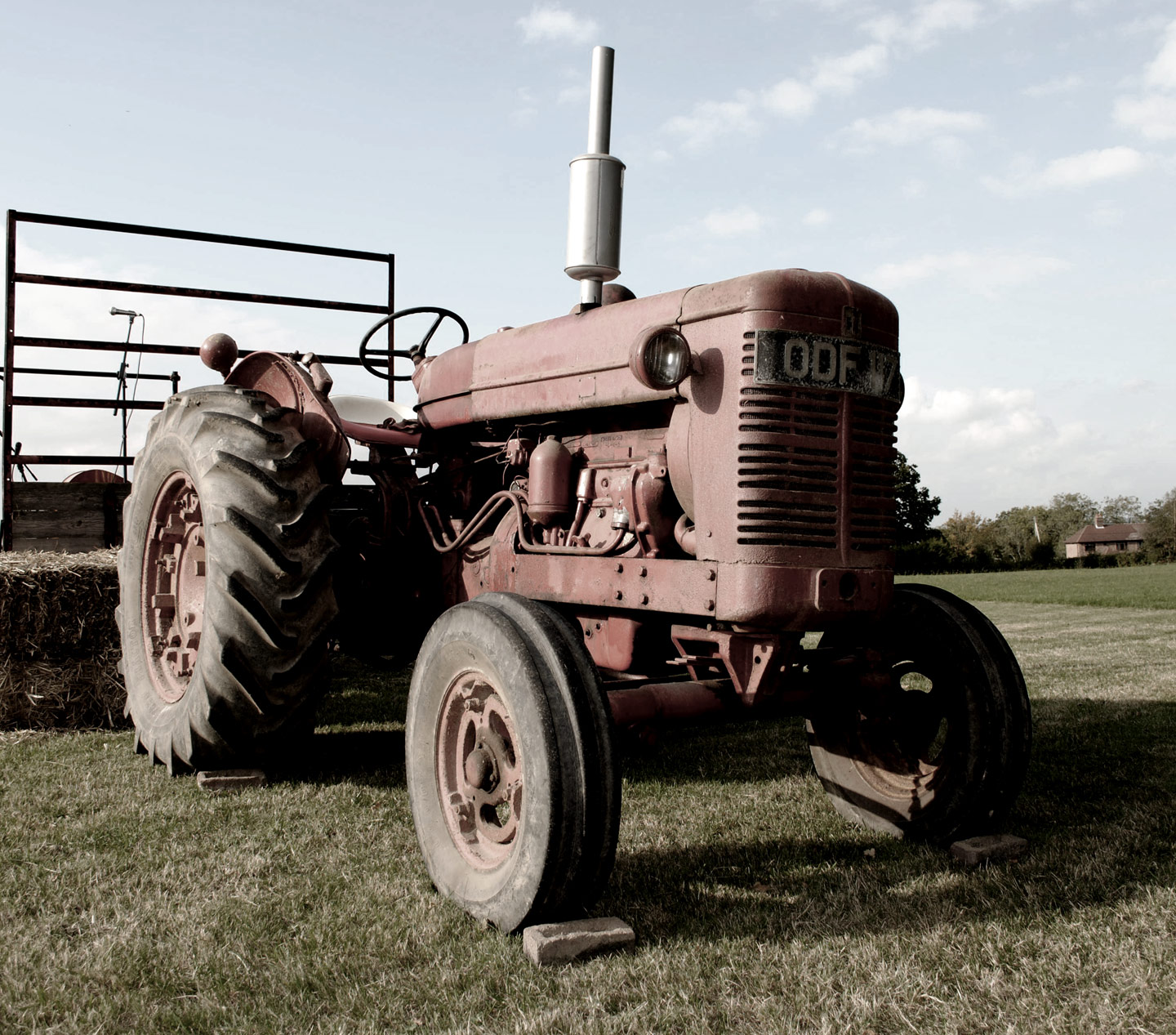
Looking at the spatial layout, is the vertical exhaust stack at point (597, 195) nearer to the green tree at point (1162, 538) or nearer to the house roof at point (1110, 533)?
the green tree at point (1162, 538)

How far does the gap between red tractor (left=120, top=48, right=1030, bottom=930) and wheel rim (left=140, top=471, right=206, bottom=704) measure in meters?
0.01

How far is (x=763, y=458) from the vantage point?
2.97 metres

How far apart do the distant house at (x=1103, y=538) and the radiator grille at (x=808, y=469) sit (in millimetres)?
103011

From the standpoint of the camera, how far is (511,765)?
119 inches

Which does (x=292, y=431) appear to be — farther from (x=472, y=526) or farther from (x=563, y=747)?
(x=563, y=747)

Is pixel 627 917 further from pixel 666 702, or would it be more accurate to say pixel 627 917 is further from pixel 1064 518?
pixel 1064 518

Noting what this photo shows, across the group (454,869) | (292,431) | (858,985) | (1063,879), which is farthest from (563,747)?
(292,431)

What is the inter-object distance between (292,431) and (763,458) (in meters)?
Result: 2.09

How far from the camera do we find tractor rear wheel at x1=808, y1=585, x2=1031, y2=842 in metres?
3.59

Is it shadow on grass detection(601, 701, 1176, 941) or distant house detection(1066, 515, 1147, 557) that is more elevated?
distant house detection(1066, 515, 1147, 557)

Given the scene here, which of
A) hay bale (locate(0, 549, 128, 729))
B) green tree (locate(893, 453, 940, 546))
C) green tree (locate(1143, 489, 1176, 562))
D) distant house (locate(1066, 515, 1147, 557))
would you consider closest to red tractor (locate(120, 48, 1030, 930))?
hay bale (locate(0, 549, 128, 729))

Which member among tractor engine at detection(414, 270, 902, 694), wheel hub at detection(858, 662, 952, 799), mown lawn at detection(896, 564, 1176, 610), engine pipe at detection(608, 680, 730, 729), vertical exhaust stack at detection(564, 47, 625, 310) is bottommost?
mown lawn at detection(896, 564, 1176, 610)

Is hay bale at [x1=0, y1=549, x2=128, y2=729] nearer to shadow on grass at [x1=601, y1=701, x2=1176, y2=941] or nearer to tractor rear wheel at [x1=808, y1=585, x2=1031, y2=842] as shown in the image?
shadow on grass at [x1=601, y1=701, x2=1176, y2=941]

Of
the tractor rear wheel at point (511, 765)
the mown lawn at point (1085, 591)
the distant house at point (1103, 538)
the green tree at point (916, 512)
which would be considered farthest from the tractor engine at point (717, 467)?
the distant house at point (1103, 538)
